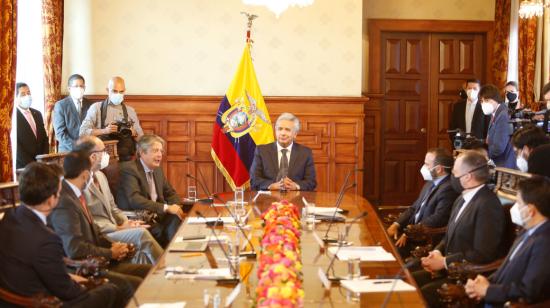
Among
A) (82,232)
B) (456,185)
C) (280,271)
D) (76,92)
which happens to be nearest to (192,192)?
(76,92)

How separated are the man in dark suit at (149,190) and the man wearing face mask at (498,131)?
3.23 m

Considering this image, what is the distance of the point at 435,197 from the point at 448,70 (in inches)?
224

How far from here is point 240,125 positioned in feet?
27.8

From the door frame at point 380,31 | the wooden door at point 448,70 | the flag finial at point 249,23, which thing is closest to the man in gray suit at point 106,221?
the flag finial at point 249,23

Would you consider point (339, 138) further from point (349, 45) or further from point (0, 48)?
point (0, 48)

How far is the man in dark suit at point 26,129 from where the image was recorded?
272 inches

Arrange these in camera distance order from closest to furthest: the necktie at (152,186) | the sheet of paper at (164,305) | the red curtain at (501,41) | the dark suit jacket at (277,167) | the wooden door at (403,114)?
1. the sheet of paper at (164,305)
2. the necktie at (152,186)
3. the dark suit jacket at (277,167)
4. the red curtain at (501,41)
5. the wooden door at (403,114)

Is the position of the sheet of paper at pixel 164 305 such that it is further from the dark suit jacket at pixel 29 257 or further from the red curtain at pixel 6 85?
the red curtain at pixel 6 85

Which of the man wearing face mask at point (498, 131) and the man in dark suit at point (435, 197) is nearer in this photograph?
the man in dark suit at point (435, 197)

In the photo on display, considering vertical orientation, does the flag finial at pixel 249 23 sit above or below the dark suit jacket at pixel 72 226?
above

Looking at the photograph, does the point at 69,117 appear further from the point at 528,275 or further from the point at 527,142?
the point at 528,275

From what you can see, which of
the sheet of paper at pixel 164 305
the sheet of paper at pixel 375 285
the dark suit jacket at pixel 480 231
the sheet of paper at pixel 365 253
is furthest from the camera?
the dark suit jacket at pixel 480 231

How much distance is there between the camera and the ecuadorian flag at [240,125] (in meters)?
8.46

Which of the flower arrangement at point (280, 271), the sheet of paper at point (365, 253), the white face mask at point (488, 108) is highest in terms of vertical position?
the white face mask at point (488, 108)
